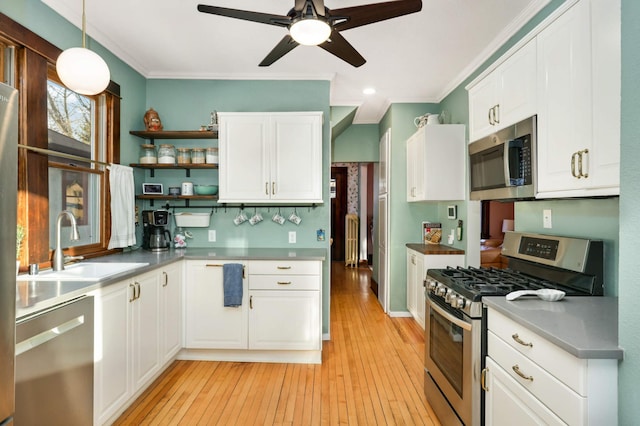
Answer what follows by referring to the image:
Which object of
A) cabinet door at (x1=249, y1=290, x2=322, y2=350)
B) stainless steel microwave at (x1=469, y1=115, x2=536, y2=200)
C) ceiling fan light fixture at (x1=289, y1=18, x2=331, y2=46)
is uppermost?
ceiling fan light fixture at (x1=289, y1=18, x2=331, y2=46)

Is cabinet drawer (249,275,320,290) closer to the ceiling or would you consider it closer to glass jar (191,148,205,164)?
glass jar (191,148,205,164)

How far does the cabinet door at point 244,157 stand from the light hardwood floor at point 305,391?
60.1 inches

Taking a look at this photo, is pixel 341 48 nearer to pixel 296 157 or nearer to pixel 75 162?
pixel 296 157

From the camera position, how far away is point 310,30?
1.73m

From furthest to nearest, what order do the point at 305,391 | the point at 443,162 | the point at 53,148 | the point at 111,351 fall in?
1. the point at 443,162
2. the point at 305,391
3. the point at 53,148
4. the point at 111,351

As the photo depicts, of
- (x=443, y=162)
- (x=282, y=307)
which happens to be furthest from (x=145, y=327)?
(x=443, y=162)

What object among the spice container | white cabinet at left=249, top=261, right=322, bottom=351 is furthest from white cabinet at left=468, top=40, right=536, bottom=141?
the spice container

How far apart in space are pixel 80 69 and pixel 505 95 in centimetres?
249

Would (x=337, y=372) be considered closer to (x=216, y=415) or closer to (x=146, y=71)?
(x=216, y=415)

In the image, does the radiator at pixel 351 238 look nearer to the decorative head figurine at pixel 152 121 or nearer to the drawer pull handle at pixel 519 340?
the decorative head figurine at pixel 152 121

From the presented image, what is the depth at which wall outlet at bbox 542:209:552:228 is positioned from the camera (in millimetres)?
2223

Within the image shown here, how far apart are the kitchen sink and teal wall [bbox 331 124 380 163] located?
142 inches

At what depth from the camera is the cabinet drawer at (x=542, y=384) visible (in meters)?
1.10

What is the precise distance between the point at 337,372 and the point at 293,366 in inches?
15.2
